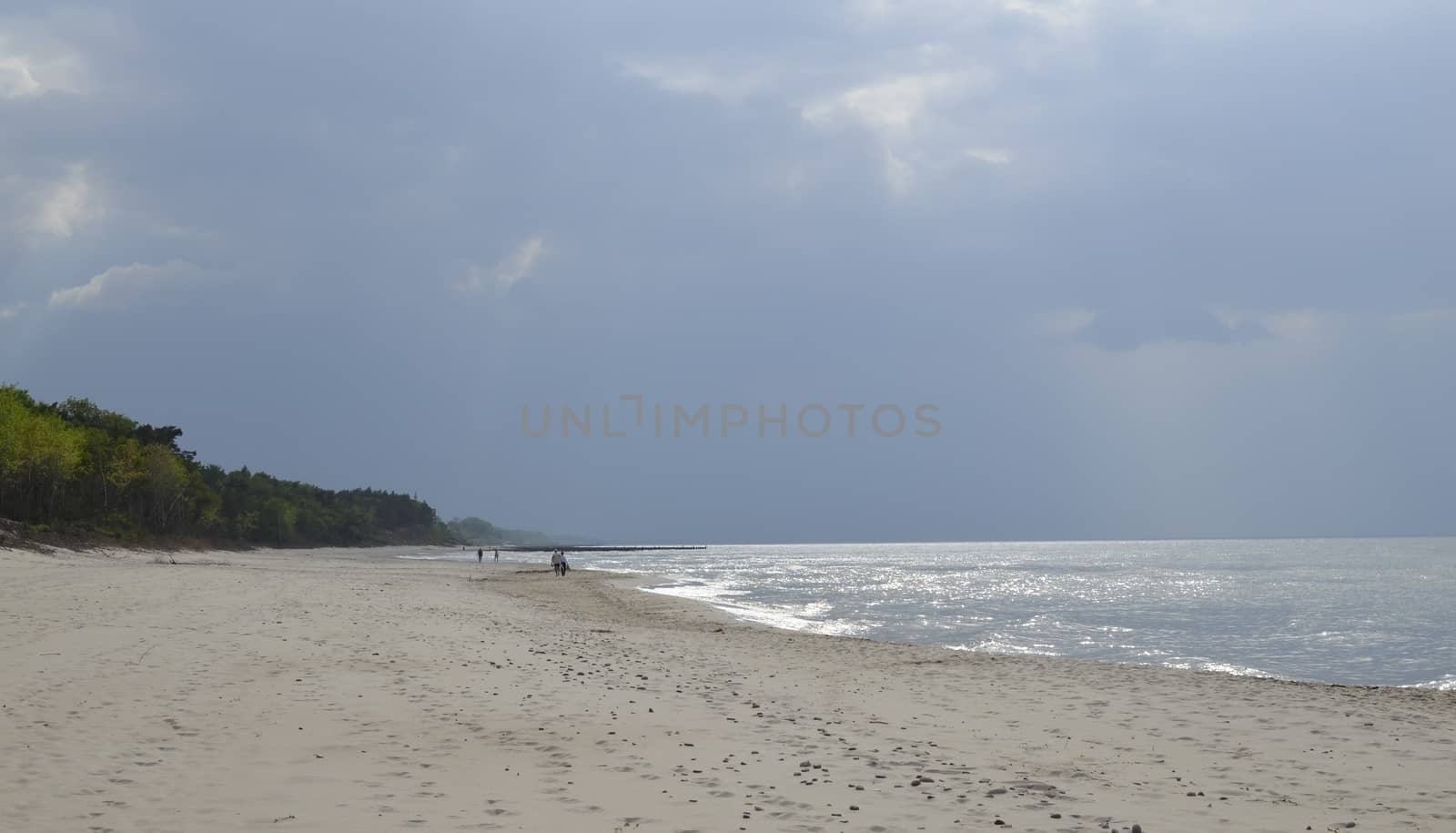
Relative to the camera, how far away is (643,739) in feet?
38.1

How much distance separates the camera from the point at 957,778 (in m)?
10.1

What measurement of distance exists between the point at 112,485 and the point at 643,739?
316ft

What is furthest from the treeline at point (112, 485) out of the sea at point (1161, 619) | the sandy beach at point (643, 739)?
the sandy beach at point (643, 739)

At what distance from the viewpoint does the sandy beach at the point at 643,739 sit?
8648mm

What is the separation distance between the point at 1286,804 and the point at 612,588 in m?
46.8

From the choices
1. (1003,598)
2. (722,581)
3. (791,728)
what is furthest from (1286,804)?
(722,581)

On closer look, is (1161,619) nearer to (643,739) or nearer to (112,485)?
(643,739)

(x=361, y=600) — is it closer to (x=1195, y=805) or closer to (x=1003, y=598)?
(x=1195, y=805)

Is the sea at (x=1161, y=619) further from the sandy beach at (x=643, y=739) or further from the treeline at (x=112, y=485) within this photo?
the treeline at (x=112, y=485)

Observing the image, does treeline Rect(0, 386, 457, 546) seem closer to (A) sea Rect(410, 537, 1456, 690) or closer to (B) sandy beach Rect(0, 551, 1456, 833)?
(A) sea Rect(410, 537, 1456, 690)

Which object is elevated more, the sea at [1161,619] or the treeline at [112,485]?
the treeline at [112,485]

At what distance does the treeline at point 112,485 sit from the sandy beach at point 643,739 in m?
52.5

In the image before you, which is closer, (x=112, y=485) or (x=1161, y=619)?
(x=1161, y=619)

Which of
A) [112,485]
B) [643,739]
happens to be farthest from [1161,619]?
[112,485]
